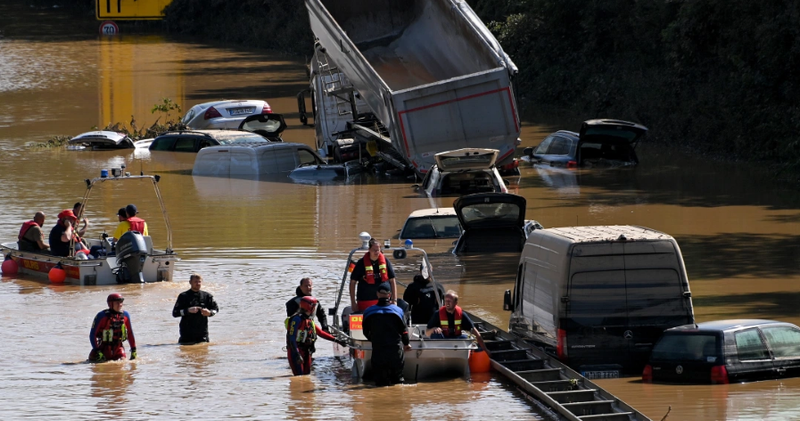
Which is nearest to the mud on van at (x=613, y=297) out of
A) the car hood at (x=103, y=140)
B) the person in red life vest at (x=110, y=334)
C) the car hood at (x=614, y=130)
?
the person in red life vest at (x=110, y=334)

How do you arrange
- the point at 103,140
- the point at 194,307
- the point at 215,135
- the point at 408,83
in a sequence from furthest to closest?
1. the point at 103,140
2. the point at 215,135
3. the point at 408,83
4. the point at 194,307

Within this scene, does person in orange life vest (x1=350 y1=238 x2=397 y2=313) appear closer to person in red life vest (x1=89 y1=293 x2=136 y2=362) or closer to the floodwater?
the floodwater

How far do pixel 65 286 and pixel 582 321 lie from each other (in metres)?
10.5

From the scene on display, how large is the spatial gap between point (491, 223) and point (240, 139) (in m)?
16.5

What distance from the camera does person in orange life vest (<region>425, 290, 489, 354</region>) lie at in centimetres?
1526

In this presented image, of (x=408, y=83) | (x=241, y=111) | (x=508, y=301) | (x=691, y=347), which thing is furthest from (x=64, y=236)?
(x=241, y=111)

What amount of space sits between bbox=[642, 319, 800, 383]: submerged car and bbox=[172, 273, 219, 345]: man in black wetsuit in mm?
5692

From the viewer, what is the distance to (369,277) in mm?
16328

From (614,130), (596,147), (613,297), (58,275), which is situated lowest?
(613,297)

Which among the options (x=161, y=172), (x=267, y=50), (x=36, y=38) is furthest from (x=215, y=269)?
(x=36, y=38)

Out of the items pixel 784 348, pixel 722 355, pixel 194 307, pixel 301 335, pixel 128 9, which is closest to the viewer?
pixel 722 355

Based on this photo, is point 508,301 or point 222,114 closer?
point 508,301

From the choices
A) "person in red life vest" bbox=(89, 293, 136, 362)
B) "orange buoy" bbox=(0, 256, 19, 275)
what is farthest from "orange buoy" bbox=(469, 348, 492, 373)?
"orange buoy" bbox=(0, 256, 19, 275)

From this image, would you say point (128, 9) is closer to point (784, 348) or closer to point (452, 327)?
point (452, 327)
